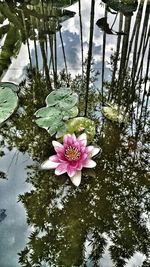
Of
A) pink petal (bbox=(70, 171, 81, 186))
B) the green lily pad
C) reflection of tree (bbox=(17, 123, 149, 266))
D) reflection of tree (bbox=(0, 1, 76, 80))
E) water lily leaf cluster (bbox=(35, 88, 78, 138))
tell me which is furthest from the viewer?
reflection of tree (bbox=(0, 1, 76, 80))

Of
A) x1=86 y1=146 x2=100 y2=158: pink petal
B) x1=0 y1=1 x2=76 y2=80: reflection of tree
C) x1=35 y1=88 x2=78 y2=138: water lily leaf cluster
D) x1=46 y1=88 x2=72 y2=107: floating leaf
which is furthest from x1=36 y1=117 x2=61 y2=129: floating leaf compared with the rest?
x1=0 y1=1 x2=76 y2=80: reflection of tree

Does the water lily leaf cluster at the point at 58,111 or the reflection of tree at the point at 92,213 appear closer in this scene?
the reflection of tree at the point at 92,213

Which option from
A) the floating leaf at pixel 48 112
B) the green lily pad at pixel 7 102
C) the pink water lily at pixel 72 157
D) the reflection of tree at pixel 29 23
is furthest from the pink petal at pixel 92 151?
the reflection of tree at pixel 29 23

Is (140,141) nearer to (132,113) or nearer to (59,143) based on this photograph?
(132,113)

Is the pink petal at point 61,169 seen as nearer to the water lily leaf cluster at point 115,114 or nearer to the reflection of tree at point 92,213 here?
the reflection of tree at point 92,213

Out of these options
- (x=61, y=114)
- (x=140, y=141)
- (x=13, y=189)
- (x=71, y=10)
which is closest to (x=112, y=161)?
(x=140, y=141)

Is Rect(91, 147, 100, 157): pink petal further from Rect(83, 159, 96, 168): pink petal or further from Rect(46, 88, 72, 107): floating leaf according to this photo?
Rect(46, 88, 72, 107): floating leaf
